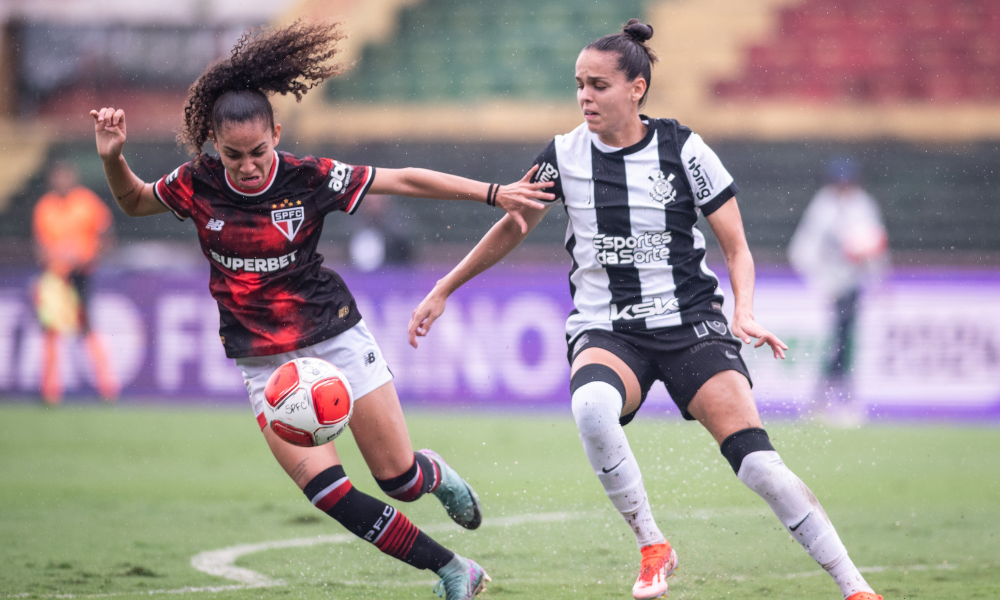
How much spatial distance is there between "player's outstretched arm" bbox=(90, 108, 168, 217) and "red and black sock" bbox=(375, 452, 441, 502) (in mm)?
1395

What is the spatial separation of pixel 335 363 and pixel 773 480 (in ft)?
5.52

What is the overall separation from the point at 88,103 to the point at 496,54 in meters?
7.52

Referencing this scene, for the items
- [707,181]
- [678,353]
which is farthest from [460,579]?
[707,181]

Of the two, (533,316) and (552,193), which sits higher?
(552,193)

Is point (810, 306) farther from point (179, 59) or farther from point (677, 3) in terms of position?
point (179, 59)

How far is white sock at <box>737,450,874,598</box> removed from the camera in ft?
12.1

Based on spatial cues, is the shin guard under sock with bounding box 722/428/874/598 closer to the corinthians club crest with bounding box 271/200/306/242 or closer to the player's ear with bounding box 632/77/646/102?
the player's ear with bounding box 632/77/646/102

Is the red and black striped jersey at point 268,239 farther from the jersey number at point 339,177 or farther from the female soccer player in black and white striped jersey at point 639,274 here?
the female soccer player in black and white striped jersey at point 639,274

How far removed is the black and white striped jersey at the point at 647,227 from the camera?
4.08 meters

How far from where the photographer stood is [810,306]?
1003 centimetres

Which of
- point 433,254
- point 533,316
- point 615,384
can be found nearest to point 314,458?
point 615,384

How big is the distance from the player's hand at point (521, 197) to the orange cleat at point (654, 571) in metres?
1.32

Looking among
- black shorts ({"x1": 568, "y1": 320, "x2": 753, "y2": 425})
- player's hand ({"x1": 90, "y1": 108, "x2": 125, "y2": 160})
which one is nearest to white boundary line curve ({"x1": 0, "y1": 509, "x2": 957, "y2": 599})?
black shorts ({"x1": 568, "y1": 320, "x2": 753, "y2": 425})

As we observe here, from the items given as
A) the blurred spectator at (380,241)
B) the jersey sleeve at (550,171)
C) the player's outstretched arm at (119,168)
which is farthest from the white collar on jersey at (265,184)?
the blurred spectator at (380,241)
